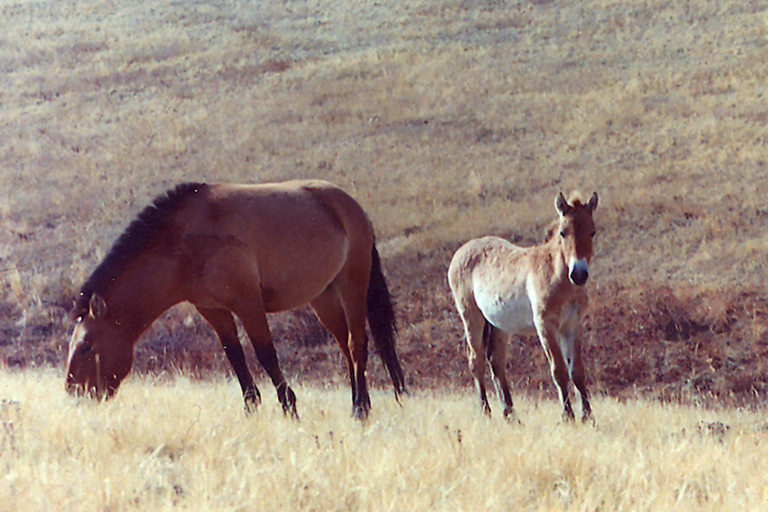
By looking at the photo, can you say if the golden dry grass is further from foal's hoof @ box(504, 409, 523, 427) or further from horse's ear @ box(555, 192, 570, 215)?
horse's ear @ box(555, 192, 570, 215)

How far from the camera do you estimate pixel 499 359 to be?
8.39m

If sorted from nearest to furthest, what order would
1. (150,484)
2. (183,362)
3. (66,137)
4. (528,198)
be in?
(150,484) < (183,362) < (528,198) < (66,137)

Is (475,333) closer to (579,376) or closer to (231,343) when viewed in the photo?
(579,376)

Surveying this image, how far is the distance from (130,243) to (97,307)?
64cm

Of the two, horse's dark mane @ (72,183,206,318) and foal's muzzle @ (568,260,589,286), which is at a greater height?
horse's dark mane @ (72,183,206,318)

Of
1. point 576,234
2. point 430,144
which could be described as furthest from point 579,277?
point 430,144

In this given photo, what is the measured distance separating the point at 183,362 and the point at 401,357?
134 inches

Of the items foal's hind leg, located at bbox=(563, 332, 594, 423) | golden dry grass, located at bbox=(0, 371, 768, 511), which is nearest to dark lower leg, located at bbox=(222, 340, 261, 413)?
golden dry grass, located at bbox=(0, 371, 768, 511)

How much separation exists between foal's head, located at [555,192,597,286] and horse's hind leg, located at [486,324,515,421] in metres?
1.88

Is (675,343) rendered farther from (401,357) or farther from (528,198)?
(528,198)

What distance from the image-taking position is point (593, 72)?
26.2m

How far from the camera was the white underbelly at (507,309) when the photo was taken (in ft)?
25.3

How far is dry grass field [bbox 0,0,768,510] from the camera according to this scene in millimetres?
4422

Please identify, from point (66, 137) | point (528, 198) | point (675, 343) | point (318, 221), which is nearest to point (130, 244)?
point (318, 221)
